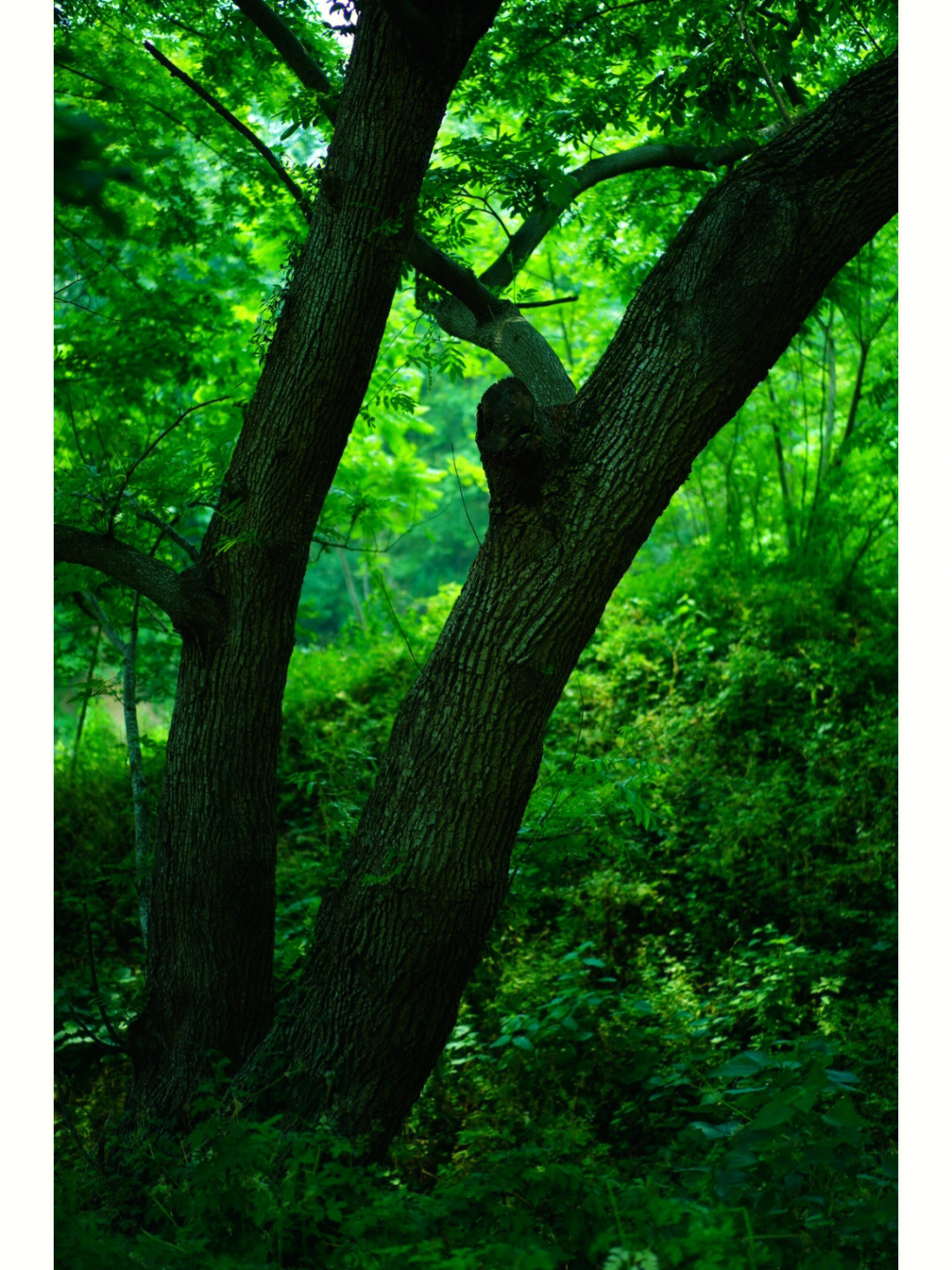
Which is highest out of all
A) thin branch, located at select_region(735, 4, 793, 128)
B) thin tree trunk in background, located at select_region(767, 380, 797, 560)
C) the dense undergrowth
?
thin tree trunk in background, located at select_region(767, 380, 797, 560)

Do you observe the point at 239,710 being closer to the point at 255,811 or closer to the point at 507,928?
the point at 255,811

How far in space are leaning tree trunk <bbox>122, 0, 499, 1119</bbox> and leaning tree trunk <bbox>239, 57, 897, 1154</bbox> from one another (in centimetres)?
49

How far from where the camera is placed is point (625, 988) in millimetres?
4363

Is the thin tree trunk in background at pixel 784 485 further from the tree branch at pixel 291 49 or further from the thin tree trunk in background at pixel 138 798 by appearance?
the thin tree trunk in background at pixel 138 798

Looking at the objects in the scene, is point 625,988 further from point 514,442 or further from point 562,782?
point 514,442

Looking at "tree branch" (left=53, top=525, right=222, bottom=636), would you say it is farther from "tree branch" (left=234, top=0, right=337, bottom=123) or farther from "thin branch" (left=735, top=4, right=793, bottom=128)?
"thin branch" (left=735, top=4, right=793, bottom=128)

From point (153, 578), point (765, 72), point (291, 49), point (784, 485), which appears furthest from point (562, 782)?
point (784, 485)

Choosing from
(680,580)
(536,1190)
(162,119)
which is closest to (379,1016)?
(536,1190)

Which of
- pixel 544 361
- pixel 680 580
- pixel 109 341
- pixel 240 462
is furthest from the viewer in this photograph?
pixel 680 580

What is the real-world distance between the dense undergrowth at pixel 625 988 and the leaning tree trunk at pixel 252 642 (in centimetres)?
27

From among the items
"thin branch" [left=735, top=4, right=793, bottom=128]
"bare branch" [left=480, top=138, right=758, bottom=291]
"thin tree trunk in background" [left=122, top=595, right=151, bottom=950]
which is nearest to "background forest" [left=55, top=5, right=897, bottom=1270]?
"thin tree trunk in background" [left=122, top=595, right=151, bottom=950]

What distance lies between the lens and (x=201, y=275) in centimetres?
600

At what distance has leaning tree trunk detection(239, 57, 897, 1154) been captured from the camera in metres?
2.53
